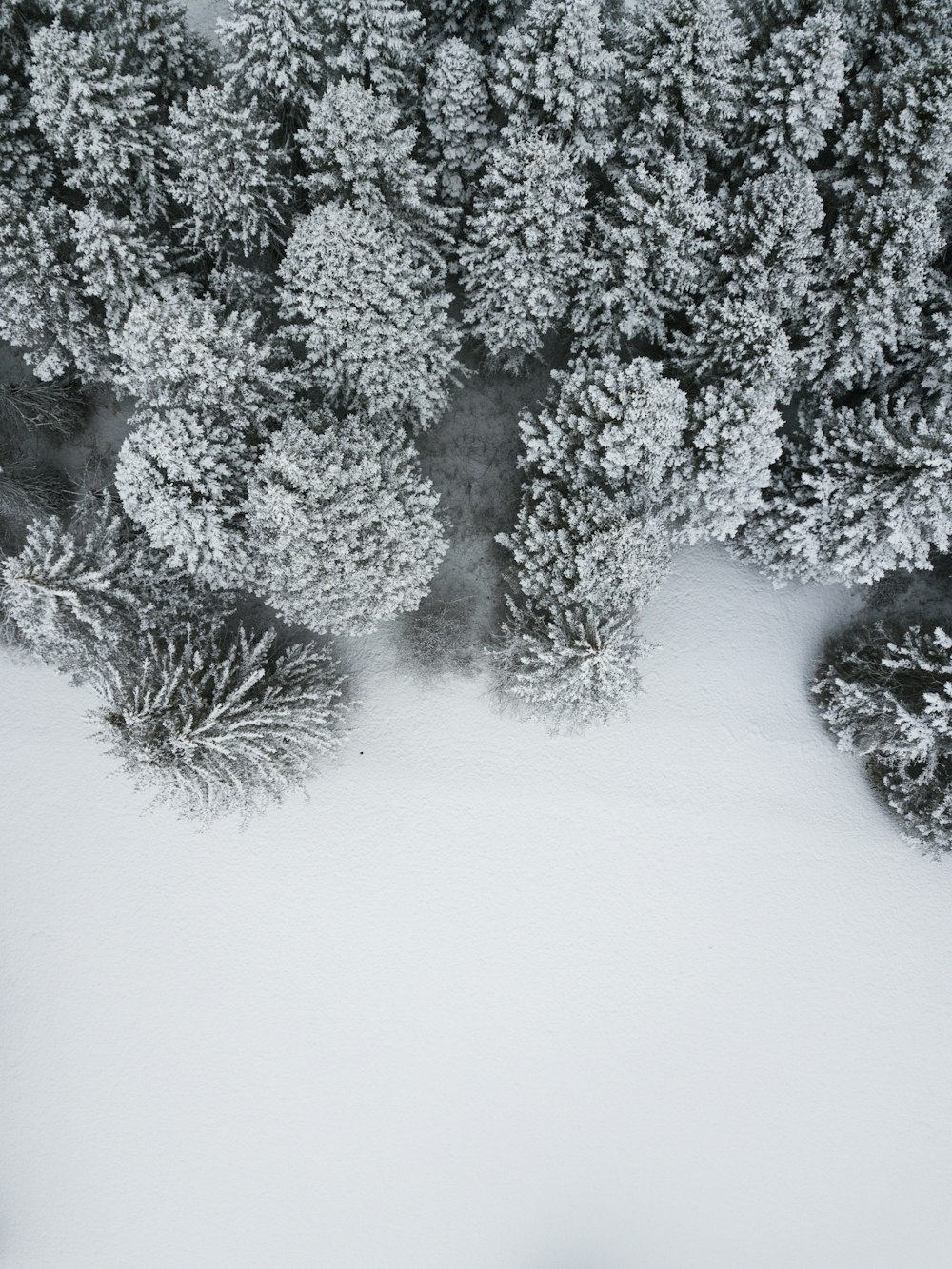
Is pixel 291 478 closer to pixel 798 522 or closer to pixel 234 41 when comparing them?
pixel 234 41

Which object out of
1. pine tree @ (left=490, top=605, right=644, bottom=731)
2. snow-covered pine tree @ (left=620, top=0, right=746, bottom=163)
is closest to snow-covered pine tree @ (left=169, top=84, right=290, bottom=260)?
snow-covered pine tree @ (left=620, top=0, right=746, bottom=163)

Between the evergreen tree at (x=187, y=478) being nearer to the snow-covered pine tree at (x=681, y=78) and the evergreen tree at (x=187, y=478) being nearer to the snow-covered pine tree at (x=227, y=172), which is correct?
the snow-covered pine tree at (x=227, y=172)

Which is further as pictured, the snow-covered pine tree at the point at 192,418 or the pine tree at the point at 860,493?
the pine tree at the point at 860,493

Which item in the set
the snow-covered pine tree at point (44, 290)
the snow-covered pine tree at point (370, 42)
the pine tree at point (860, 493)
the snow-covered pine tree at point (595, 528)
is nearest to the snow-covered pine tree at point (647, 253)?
the snow-covered pine tree at point (595, 528)

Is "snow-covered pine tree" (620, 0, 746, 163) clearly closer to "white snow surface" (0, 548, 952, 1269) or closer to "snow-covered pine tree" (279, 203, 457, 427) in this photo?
"snow-covered pine tree" (279, 203, 457, 427)

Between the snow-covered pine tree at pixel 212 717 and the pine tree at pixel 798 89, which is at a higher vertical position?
the pine tree at pixel 798 89

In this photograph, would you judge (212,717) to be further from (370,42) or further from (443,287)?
(370,42)

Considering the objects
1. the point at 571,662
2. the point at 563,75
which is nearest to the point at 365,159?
the point at 563,75
